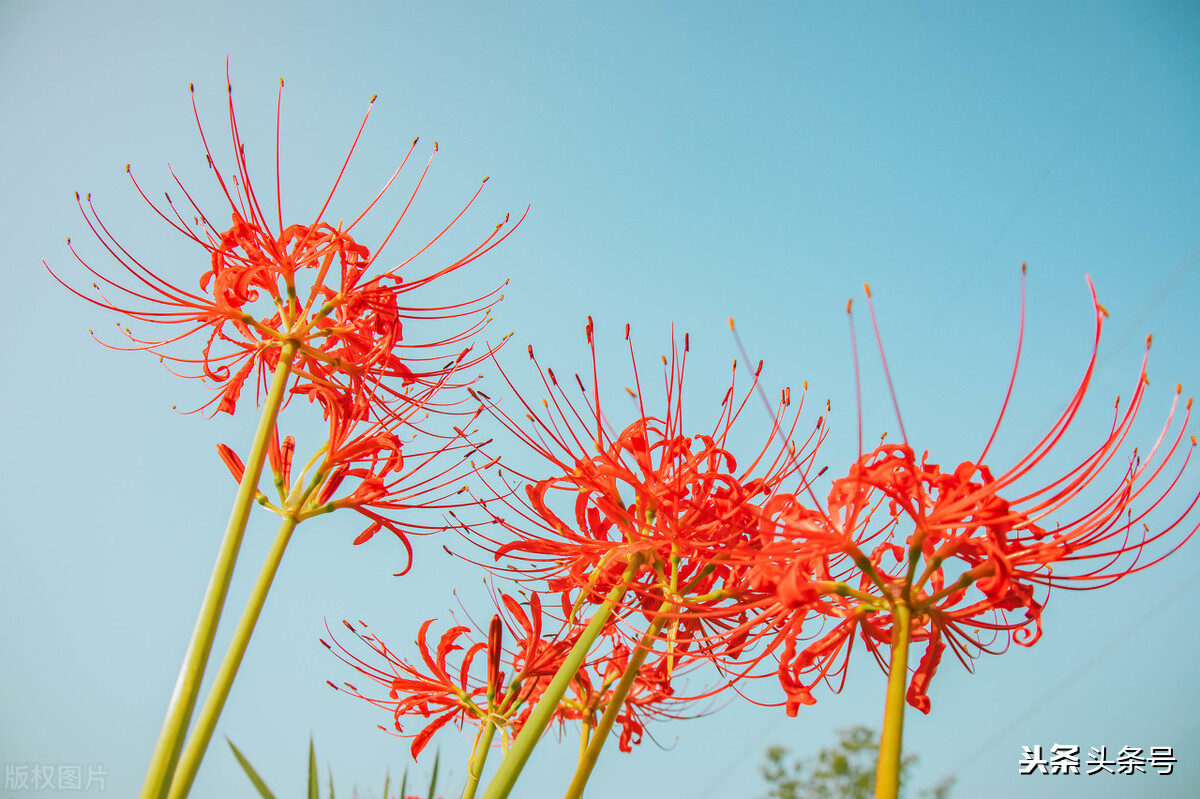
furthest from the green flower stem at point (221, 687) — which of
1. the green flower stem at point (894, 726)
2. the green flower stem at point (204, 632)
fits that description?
the green flower stem at point (894, 726)

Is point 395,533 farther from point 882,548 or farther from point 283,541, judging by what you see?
point 882,548

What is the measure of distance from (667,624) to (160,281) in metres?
1.57

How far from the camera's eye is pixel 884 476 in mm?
1358

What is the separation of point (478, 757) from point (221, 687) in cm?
63

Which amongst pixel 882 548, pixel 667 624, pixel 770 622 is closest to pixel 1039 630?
pixel 882 548

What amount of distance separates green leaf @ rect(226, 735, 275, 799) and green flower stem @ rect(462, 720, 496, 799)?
445mm

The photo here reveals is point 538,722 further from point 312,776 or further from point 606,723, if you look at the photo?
point 312,776

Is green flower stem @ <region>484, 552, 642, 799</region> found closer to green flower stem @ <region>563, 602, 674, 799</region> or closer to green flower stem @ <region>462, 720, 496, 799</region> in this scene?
green flower stem @ <region>563, 602, 674, 799</region>

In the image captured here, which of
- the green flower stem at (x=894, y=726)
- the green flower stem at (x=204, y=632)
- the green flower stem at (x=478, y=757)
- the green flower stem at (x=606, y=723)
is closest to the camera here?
the green flower stem at (x=894, y=726)

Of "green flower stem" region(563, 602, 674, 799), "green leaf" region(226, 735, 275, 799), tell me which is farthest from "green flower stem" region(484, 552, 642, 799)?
"green leaf" region(226, 735, 275, 799)

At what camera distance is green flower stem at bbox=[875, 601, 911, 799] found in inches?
40.8

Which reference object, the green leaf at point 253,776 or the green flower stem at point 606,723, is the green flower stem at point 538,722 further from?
the green leaf at point 253,776

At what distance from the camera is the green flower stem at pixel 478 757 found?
5.65ft

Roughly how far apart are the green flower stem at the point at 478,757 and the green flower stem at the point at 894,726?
0.98 meters
